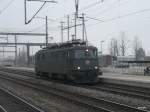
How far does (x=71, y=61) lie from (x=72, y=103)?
11717 mm

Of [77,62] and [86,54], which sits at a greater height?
[86,54]

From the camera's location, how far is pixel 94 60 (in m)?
30.7

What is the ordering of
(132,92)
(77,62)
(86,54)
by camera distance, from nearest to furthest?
(132,92) → (77,62) → (86,54)

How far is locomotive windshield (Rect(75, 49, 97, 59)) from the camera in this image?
1193 inches

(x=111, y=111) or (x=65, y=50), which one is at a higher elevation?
(x=65, y=50)

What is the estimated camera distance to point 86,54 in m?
30.6

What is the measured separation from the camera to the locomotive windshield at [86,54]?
30.3 metres

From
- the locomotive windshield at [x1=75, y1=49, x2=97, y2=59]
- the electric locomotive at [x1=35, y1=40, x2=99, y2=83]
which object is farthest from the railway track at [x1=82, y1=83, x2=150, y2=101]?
the locomotive windshield at [x1=75, y1=49, x2=97, y2=59]

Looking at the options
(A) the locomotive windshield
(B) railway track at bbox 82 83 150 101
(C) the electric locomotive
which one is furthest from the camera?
(A) the locomotive windshield

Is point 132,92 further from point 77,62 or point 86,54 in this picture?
point 86,54

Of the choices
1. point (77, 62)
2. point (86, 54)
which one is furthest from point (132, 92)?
point (86, 54)

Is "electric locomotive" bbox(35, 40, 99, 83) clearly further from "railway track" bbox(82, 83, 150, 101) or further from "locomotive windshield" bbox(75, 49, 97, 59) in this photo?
"railway track" bbox(82, 83, 150, 101)

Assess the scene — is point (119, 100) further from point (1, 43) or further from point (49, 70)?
point (1, 43)

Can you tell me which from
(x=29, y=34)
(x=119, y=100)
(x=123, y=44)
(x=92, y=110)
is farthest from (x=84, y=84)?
(x=123, y=44)
